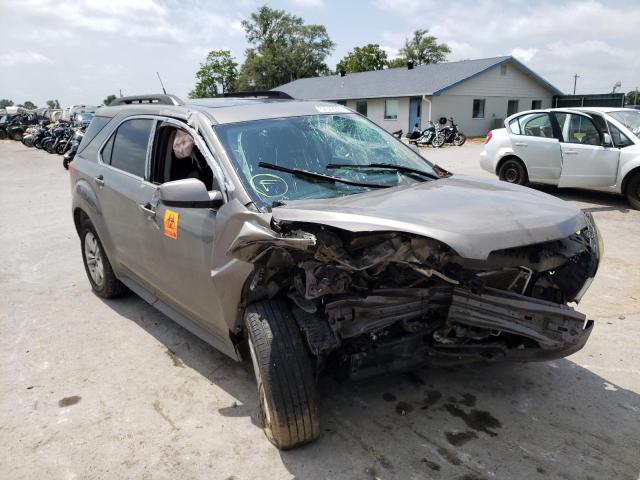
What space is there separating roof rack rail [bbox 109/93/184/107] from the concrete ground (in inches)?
75.8

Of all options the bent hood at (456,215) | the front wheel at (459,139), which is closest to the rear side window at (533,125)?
the bent hood at (456,215)

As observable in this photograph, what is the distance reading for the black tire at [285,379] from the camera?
2.76 m

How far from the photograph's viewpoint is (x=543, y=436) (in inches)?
117

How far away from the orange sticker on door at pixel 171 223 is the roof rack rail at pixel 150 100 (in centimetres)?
105

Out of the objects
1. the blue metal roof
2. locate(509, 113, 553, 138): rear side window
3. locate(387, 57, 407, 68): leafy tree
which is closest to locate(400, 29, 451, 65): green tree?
locate(387, 57, 407, 68): leafy tree

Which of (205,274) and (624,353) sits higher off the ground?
(205,274)

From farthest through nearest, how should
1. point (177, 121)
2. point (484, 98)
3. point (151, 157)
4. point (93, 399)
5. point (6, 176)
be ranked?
point (484, 98) < point (6, 176) < point (151, 157) < point (177, 121) < point (93, 399)

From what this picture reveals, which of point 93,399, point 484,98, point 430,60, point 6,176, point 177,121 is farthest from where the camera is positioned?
point 430,60

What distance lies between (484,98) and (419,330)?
3263 centimetres

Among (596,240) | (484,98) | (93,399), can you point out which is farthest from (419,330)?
(484,98)

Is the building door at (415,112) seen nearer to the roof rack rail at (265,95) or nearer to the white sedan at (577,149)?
the white sedan at (577,149)

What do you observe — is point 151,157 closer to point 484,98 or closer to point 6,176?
point 6,176

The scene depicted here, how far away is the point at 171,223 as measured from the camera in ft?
11.5

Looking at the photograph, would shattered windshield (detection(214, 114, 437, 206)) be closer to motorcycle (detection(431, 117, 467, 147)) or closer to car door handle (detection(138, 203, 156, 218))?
car door handle (detection(138, 203, 156, 218))
